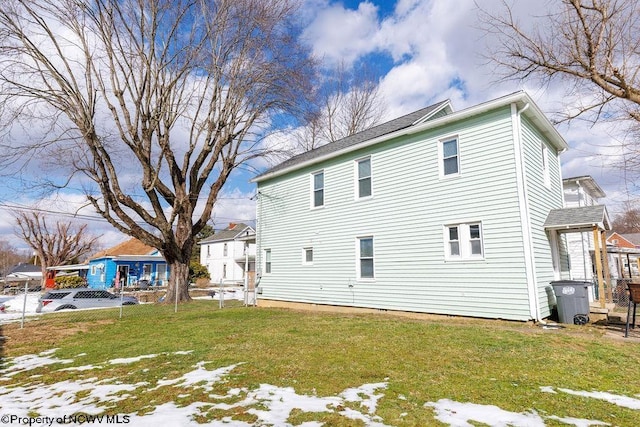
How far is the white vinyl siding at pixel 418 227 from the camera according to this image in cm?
851

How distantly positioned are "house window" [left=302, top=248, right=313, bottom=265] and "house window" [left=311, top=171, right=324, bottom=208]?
1.72 m

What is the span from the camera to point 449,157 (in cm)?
970

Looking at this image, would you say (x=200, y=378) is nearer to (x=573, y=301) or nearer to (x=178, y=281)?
(x=573, y=301)

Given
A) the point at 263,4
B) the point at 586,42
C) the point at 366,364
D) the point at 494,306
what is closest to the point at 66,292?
the point at 263,4

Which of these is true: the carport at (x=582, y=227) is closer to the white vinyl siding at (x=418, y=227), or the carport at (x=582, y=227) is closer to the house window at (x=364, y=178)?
the white vinyl siding at (x=418, y=227)

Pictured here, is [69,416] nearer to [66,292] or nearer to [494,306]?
[494,306]

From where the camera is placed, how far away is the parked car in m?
16.0

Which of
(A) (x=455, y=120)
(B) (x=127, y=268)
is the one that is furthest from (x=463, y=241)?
(B) (x=127, y=268)

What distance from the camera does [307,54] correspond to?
17.5 metres

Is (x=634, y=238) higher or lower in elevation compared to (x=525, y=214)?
higher

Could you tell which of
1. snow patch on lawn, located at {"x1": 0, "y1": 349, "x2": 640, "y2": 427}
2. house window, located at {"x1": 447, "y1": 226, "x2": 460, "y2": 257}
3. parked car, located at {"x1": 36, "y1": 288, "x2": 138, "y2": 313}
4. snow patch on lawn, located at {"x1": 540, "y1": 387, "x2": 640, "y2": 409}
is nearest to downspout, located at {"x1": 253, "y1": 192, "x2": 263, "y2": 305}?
parked car, located at {"x1": 36, "y1": 288, "x2": 138, "y2": 313}

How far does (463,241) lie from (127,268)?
36479 mm

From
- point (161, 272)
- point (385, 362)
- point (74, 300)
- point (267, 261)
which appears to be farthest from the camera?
point (161, 272)

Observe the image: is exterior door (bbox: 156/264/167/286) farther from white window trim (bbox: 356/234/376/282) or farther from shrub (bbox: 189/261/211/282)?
white window trim (bbox: 356/234/376/282)
